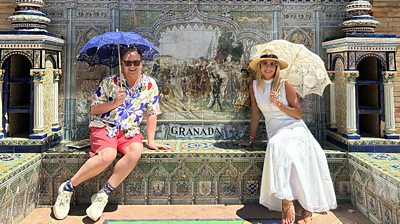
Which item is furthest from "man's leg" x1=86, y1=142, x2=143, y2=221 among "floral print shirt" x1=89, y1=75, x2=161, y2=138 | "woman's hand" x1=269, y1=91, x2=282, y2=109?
"woman's hand" x1=269, y1=91, x2=282, y2=109

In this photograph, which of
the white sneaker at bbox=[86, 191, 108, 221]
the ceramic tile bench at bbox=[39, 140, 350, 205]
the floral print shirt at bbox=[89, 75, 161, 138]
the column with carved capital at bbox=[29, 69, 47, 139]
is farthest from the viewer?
the column with carved capital at bbox=[29, 69, 47, 139]

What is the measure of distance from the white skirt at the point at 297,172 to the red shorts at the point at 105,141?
5.98 feet

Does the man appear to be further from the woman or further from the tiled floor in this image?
Result: the woman

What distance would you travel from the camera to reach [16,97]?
18.4ft

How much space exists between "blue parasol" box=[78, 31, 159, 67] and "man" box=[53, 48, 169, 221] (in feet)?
0.59

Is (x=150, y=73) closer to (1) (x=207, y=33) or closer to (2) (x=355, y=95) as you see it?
(1) (x=207, y=33)

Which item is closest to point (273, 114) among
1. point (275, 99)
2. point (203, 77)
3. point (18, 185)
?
point (275, 99)

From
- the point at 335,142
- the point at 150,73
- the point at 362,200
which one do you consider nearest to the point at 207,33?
the point at 150,73

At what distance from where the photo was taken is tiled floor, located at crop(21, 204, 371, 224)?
4.46m

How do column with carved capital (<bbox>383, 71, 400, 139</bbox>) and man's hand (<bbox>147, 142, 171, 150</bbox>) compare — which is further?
column with carved capital (<bbox>383, 71, 400, 139</bbox>)

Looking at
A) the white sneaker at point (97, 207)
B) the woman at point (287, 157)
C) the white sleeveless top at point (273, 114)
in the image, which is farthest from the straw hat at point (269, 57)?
the white sneaker at point (97, 207)

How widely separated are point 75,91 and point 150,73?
1.29 meters

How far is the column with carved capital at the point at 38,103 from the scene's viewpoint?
5.07 m

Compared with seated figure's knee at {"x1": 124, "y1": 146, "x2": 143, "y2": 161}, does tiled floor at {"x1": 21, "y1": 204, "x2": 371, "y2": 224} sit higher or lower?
lower
